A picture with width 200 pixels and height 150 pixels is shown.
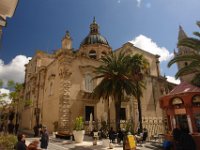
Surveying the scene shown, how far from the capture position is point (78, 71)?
81.3ft

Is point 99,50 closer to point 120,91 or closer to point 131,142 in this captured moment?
point 120,91

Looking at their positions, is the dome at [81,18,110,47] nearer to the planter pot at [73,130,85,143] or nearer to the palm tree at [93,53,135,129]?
the palm tree at [93,53,135,129]

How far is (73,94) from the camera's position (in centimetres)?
2311

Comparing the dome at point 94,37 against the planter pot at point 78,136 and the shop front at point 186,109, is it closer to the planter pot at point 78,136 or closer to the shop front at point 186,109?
the planter pot at point 78,136

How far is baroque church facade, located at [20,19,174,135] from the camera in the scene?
2261cm

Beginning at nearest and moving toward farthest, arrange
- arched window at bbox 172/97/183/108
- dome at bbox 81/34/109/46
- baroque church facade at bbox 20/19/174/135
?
arched window at bbox 172/97/183/108 → baroque church facade at bbox 20/19/174/135 → dome at bbox 81/34/109/46

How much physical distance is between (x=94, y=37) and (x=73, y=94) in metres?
16.7

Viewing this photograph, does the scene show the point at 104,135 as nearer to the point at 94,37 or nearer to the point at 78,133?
the point at 78,133

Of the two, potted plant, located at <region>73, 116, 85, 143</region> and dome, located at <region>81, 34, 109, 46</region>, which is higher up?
dome, located at <region>81, 34, 109, 46</region>

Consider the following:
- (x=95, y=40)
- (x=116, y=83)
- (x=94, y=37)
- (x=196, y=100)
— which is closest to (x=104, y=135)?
(x=116, y=83)

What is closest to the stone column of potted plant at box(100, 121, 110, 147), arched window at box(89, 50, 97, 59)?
potted plant at box(100, 121, 110, 147)

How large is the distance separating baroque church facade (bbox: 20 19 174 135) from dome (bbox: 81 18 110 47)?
0.69 m

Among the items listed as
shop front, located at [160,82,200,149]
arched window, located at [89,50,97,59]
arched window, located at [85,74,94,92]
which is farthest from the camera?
arched window, located at [89,50,97,59]

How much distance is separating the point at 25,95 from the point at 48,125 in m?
15.2
